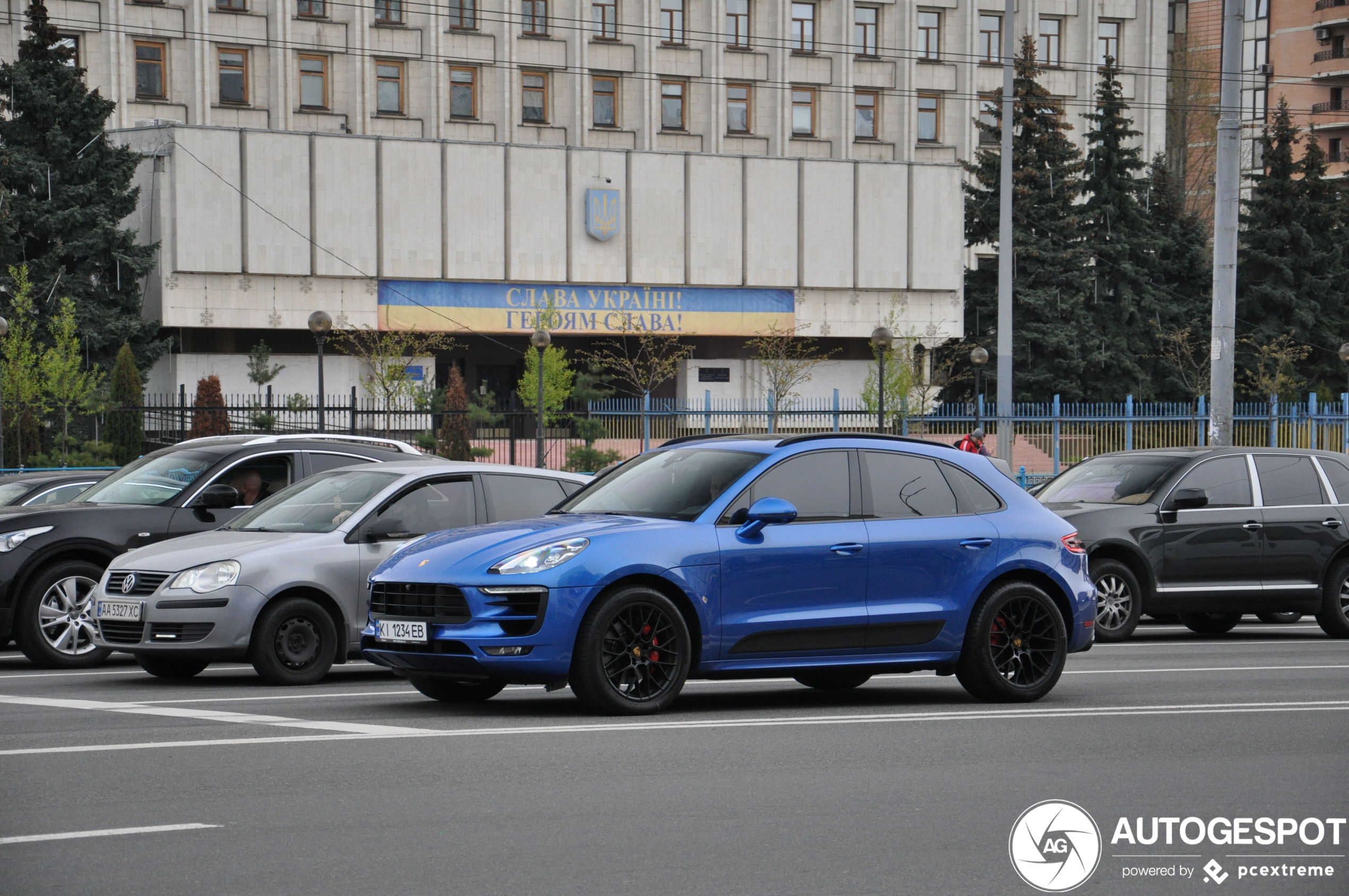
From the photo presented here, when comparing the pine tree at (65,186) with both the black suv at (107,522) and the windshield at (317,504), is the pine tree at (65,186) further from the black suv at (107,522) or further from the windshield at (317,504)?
the windshield at (317,504)

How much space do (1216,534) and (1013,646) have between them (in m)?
6.27

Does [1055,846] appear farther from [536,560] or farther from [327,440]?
[327,440]

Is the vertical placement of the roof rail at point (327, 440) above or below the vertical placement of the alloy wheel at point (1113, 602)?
above

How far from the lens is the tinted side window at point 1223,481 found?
1678 cm

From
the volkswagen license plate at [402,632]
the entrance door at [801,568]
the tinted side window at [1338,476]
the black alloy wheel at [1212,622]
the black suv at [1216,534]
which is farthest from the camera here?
the black alloy wheel at [1212,622]

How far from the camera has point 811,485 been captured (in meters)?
10.7

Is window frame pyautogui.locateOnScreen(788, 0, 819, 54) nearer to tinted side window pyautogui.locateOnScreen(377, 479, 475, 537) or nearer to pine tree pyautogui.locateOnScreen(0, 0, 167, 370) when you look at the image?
pine tree pyautogui.locateOnScreen(0, 0, 167, 370)

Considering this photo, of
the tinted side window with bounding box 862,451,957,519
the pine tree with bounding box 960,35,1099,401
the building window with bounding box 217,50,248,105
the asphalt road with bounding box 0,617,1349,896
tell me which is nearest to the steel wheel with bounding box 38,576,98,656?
the asphalt road with bounding box 0,617,1349,896

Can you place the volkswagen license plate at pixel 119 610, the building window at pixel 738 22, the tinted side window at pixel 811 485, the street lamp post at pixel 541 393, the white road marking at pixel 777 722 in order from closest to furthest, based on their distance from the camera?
the white road marking at pixel 777 722, the tinted side window at pixel 811 485, the volkswagen license plate at pixel 119 610, the street lamp post at pixel 541 393, the building window at pixel 738 22

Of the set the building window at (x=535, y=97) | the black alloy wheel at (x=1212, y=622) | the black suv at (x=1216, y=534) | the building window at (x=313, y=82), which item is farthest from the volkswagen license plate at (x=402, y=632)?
the building window at (x=535, y=97)

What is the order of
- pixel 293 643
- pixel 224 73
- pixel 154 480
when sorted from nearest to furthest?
1. pixel 293 643
2. pixel 154 480
3. pixel 224 73

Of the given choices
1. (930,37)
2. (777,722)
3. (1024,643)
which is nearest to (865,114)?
(930,37)

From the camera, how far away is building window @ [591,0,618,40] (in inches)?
2633

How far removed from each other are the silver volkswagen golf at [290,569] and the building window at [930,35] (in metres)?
62.4
